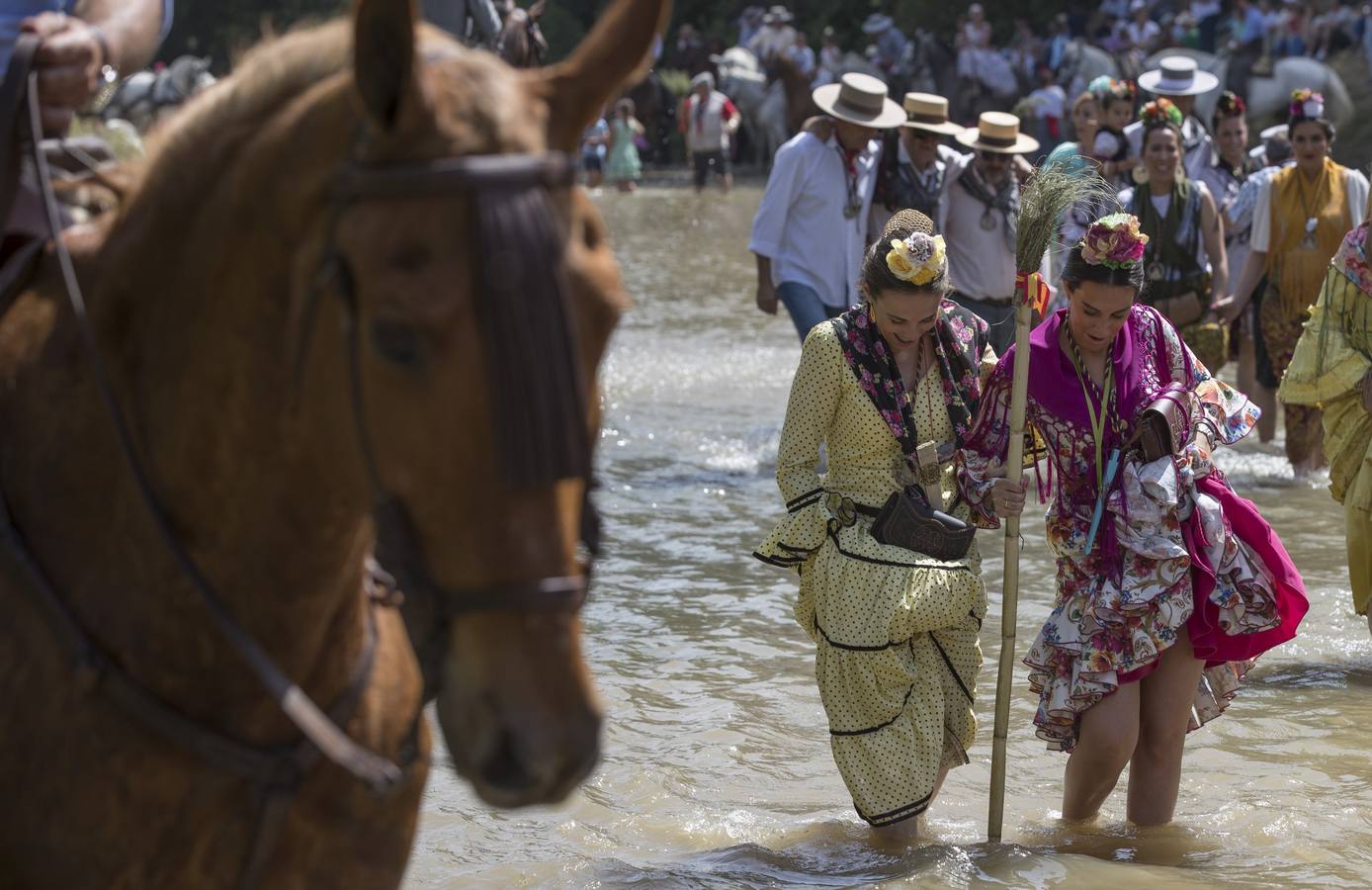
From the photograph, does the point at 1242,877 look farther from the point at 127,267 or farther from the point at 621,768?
→ the point at 127,267

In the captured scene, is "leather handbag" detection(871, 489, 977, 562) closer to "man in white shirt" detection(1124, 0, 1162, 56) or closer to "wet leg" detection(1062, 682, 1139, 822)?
"wet leg" detection(1062, 682, 1139, 822)

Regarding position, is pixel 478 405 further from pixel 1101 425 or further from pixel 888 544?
pixel 1101 425

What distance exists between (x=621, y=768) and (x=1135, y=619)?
6.13ft

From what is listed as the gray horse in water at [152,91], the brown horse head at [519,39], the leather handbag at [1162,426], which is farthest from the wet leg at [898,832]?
the gray horse in water at [152,91]

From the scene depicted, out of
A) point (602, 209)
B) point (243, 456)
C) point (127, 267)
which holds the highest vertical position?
point (127, 267)

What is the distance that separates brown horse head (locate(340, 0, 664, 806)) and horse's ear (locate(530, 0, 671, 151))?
0.53ft

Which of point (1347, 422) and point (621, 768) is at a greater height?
point (1347, 422)

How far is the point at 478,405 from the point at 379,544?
28 centimetres

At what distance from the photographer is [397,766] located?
2777 mm

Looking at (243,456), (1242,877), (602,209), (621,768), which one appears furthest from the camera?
(602,209)

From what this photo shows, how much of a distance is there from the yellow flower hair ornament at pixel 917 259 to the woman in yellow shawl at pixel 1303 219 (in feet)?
19.8

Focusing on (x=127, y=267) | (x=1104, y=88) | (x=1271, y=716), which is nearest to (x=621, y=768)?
(x=1271, y=716)

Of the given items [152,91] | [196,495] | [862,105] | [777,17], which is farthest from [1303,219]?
[152,91]

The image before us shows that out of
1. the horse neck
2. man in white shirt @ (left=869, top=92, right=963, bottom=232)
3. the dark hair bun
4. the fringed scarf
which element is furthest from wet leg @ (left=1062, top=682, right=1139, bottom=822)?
man in white shirt @ (left=869, top=92, right=963, bottom=232)
